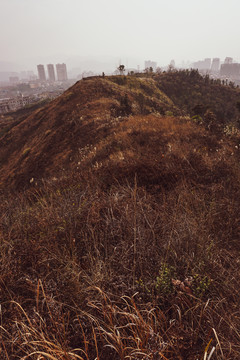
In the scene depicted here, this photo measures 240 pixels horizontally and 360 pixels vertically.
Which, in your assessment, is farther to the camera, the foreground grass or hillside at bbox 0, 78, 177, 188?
hillside at bbox 0, 78, 177, 188

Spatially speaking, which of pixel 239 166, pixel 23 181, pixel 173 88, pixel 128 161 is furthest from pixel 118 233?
pixel 173 88

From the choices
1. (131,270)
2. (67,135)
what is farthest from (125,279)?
(67,135)

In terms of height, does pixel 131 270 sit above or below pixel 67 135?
below

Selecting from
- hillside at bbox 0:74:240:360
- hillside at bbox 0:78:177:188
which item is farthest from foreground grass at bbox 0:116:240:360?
hillside at bbox 0:78:177:188

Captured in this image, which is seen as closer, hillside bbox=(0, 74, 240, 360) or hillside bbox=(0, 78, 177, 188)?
hillside bbox=(0, 74, 240, 360)

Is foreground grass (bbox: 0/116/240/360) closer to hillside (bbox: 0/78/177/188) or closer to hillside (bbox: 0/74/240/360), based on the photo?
hillside (bbox: 0/74/240/360)

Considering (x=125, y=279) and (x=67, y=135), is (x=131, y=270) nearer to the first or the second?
(x=125, y=279)

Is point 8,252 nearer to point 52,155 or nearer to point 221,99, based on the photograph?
point 52,155

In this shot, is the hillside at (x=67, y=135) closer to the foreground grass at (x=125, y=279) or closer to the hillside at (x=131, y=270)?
the hillside at (x=131, y=270)
